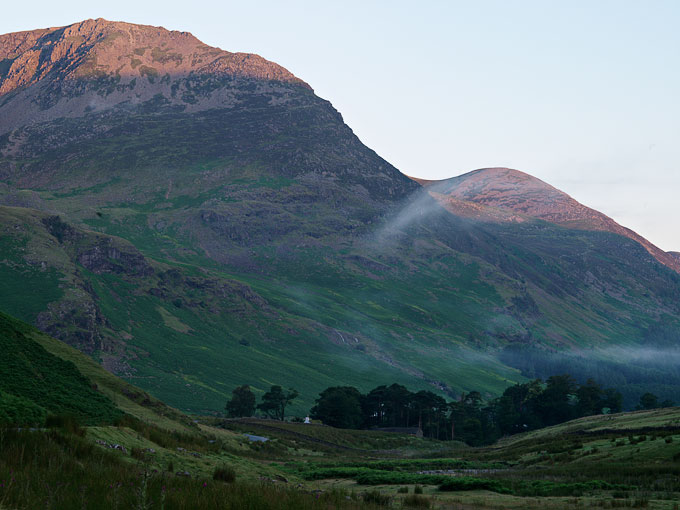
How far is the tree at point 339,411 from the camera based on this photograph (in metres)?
153

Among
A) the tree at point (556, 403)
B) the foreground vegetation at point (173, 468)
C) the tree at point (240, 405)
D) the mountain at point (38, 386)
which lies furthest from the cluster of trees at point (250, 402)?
the mountain at point (38, 386)

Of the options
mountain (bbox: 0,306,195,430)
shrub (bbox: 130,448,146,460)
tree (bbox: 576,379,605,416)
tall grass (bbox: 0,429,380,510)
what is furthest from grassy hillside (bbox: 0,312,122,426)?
tree (bbox: 576,379,605,416)

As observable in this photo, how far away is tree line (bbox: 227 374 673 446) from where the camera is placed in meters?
152

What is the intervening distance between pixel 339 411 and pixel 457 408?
33.3 m

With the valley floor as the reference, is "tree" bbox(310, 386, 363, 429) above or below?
below

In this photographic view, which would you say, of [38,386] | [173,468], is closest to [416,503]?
[173,468]

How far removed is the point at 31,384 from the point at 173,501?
Answer: 1358 cm

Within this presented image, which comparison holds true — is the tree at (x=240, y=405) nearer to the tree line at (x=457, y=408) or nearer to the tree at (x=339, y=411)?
the tree line at (x=457, y=408)

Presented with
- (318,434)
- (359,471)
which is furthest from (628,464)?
(318,434)

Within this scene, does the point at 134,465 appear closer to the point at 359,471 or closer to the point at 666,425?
the point at 359,471

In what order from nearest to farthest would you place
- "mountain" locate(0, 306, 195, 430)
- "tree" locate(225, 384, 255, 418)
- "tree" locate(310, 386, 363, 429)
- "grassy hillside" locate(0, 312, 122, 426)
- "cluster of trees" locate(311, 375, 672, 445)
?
"mountain" locate(0, 306, 195, 430) < "grassy hillside" locate(0, 312, 122, 426) < "cluster of trees" locate(311, 375, 672, 445) < "tree" locate(310, 386, 363, 429) < "tree" locate(225, 384, 255, 418)

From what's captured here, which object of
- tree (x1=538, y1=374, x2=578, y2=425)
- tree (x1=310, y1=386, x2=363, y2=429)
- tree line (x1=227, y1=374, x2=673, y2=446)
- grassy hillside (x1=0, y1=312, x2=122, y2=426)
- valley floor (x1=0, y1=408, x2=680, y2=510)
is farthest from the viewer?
tree (x1=538, y1=374, x2=578, y2=425)

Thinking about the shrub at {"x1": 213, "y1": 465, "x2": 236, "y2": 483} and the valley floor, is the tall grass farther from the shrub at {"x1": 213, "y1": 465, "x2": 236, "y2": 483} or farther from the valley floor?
the shrub at {"x1": 213, "y1": 465, "x2": 236, "y2": 483}

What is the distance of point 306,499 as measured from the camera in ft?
55.6
